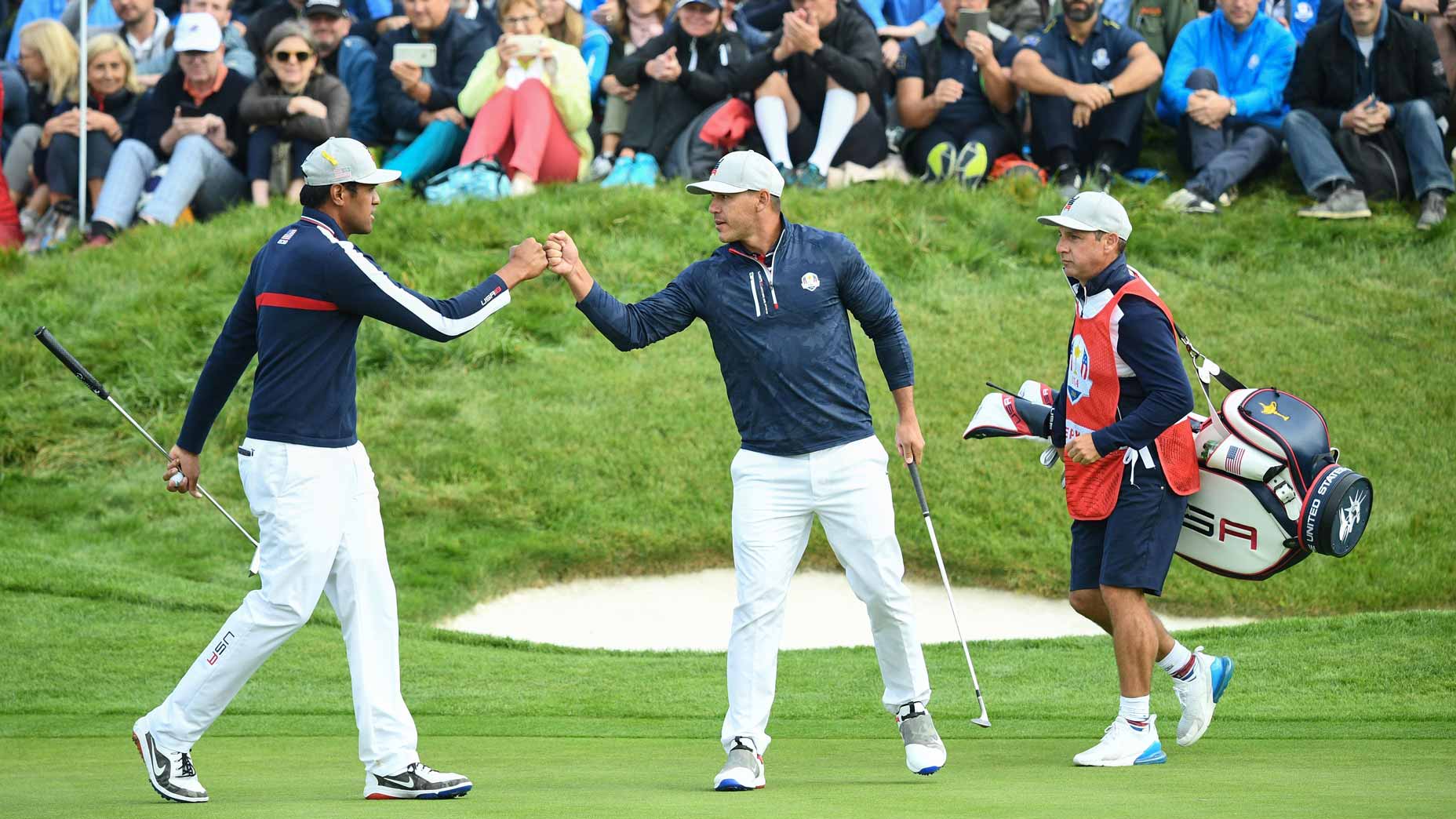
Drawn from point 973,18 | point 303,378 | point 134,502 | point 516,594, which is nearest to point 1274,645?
point 516,594

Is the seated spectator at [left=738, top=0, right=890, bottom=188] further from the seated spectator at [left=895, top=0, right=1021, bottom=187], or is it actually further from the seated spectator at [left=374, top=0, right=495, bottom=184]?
the seated spectator at [left=374, top=0, right=495, bottom=184]

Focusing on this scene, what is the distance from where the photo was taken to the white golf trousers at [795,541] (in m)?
6.79

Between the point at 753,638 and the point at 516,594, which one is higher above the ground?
the point at 753,638

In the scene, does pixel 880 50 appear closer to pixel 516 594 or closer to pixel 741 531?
pixel 516 594

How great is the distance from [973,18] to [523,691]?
823 centimetres

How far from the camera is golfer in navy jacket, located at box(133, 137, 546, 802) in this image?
625 centimetres

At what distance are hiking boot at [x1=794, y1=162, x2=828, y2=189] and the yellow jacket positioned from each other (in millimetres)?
1953

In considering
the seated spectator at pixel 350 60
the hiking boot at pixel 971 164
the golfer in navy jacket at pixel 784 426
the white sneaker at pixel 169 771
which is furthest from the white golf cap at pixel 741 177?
the seated spectator at pixel 350 60

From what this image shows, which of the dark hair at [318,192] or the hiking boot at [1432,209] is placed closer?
the dark hair at [318,192]

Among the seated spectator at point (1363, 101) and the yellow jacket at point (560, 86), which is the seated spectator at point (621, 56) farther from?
the seated spectator at point (1363, 101)

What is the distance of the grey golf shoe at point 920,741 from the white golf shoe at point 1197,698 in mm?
1185

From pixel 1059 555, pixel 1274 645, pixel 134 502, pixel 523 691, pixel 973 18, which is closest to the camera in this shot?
pixel 523 691

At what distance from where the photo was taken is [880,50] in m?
15.2

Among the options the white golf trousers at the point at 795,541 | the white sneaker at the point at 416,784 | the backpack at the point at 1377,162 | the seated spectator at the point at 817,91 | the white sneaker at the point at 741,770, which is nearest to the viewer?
the white sneaker at the point at 416,784
